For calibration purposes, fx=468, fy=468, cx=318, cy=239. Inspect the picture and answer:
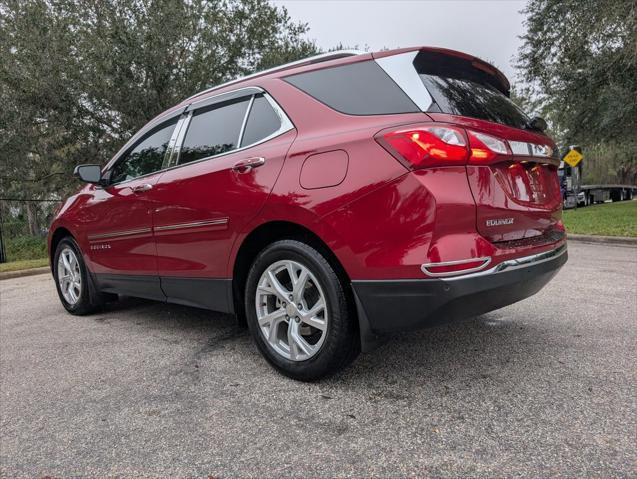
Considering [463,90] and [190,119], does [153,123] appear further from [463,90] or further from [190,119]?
[463,90]

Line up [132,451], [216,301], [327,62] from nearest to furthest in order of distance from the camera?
1. [132,451]
2. [327,62]
3. [216,301]

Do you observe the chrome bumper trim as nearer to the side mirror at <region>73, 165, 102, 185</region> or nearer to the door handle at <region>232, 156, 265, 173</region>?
the door handle at <region>232, 156, 265, 173</region>

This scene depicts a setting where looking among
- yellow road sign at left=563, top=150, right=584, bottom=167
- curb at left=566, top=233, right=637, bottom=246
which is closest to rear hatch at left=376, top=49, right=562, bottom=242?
curb at left=566, top=233, right=637, bottom=246

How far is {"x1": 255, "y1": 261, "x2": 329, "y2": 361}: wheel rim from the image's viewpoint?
253 centimetres

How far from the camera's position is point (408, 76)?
2396 mm

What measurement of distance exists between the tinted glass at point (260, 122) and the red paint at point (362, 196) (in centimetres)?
8

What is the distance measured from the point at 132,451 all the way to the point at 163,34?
15396mm

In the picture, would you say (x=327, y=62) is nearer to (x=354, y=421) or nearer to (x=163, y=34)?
(x=354, y=421)

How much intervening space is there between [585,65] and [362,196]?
596 inches

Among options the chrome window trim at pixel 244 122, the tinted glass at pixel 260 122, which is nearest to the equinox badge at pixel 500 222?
the tinted glass at pixel 260 122

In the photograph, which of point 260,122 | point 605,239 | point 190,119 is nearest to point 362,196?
point 260,122

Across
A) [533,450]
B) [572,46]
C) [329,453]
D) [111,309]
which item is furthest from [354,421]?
[572,46]

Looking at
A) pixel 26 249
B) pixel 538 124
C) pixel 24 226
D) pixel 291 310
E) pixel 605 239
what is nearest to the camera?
pixel 291 310

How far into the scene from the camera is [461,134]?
222cm
